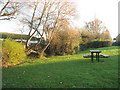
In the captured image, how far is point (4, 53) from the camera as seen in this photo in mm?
6184

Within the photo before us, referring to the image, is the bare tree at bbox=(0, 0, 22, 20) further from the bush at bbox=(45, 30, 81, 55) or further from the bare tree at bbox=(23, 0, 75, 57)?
the bush at bbox=(45, 30, 81, 55)

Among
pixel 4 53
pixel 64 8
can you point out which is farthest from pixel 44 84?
pixel 64 8

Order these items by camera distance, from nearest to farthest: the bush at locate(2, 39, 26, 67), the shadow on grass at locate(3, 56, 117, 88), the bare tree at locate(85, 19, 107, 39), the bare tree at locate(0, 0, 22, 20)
Answer: 1. the shadow on grass at locate(3, 56, 117, 88)
2. the bush at locate(2, 39, 26, 67)
3. the bare tree at locate(0, 0, 22, 20)
4. the bare tree at locate(85, 19, 107, 39)

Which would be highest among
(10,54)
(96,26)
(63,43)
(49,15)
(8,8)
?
(96,26)

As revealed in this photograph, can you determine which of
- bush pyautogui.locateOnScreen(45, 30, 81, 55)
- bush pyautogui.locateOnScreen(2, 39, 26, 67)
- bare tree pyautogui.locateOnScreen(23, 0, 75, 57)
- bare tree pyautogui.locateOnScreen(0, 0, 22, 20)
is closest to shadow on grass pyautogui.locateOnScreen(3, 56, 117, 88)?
bush pyautogui.locateOnScreen(2, 39, 26, 67)

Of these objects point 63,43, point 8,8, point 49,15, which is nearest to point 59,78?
point 8,8

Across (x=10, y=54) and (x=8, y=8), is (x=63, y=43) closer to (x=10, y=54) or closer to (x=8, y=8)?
(x=8, y=8)

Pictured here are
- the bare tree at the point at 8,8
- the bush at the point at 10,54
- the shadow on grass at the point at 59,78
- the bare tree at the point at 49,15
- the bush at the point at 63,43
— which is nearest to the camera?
the shadow on grass at the point at 59,78

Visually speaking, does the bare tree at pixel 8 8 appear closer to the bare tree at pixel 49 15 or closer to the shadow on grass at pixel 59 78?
the bare tree at pixel 49 15

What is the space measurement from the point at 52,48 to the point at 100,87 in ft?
35.0

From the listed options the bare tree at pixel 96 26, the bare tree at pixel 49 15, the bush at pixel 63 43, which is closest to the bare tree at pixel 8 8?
the bare tree at pixel 49 15

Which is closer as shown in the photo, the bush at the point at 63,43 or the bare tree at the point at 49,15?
the bare tree at the point at 49,15

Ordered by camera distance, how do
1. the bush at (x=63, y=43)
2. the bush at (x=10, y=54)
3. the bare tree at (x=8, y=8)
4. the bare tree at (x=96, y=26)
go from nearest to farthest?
the bush at (x=10, y=54), the bare tree at (x=8, y=8), the bush at (x=63, y=43), the bare tree at (x=96, y=26)

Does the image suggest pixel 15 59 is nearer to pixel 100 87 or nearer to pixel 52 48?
pixel 100 87
